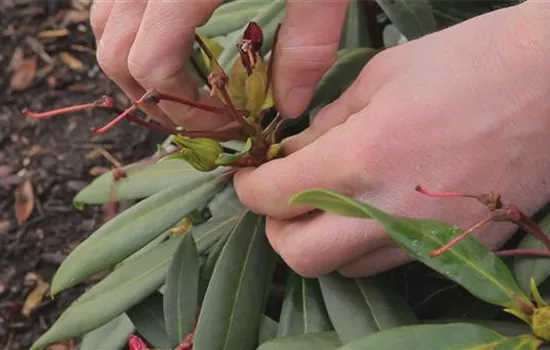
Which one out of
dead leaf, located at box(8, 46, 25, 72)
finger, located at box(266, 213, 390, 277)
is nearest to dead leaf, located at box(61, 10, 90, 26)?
dead leaf, located at box(8, 46, 25, 72)

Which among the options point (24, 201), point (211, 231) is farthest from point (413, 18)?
point (24, 201)

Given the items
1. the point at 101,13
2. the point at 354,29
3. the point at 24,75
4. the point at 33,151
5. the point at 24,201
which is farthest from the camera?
the point at 24,75

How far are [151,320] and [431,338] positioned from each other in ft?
1.42

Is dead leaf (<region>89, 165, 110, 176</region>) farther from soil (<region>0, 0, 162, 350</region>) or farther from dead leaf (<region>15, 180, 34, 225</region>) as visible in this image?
dead leaf (<region>15, 180, 34, 225</region>)

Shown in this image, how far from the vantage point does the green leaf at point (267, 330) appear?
92 centimetres

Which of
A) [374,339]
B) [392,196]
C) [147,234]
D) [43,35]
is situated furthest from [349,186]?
[43,35]

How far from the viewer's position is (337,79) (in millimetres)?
1005

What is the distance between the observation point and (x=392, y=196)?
2.44ft

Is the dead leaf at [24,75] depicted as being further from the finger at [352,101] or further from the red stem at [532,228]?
the red stem at [532,228]

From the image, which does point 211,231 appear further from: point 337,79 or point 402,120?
point 402,120

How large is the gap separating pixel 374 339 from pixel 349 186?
14 centimetres

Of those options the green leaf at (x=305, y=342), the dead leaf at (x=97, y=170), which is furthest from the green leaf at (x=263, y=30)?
the dead leaf at (x=97, y=170)

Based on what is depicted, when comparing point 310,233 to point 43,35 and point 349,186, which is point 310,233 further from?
point 43,35

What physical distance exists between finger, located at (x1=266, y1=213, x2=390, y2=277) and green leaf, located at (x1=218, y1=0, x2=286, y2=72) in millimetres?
293
